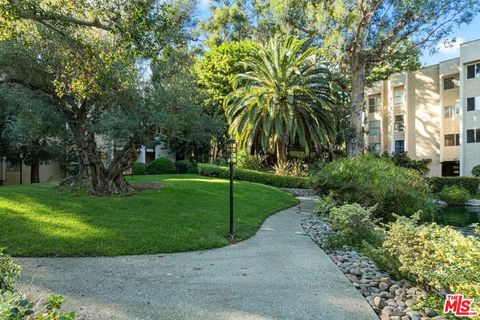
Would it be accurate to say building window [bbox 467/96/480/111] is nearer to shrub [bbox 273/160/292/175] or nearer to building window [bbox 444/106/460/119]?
building window [bbox 444/106/460/119]

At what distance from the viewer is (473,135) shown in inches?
1105

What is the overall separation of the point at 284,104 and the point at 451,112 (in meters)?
18.3

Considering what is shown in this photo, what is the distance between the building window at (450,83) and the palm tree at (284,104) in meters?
14.8

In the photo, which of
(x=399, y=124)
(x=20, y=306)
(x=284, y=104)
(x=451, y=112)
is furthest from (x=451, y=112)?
(x=20, y=306)

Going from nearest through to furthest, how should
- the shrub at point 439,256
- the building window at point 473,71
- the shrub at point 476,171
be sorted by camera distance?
the shrub at point 439,256, the shrub at point 476,171, the building window at point 473,71

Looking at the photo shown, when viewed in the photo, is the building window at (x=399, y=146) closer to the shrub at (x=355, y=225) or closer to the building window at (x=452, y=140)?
the building window at (x=452, y=140)

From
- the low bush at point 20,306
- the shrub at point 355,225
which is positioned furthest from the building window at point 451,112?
the low bush at point 20,306

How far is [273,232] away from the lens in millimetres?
8570

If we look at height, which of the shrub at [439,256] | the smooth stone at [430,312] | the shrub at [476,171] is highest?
the shrub at [476,171]

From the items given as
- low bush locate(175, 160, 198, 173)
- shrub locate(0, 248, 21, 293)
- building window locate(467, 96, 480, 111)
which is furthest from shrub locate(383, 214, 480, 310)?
building window locate(467, 96, 480, 111)

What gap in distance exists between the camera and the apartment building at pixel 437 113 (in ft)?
92.7

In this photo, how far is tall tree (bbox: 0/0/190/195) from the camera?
5.71 metres

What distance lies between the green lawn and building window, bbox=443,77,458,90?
26.6 metres

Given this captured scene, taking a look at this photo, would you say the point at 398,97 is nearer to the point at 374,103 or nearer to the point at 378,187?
the point at 374,103
